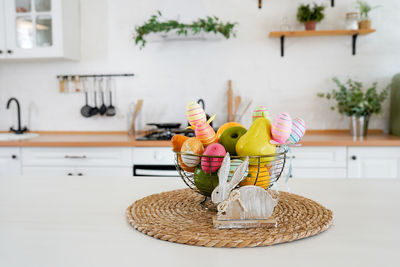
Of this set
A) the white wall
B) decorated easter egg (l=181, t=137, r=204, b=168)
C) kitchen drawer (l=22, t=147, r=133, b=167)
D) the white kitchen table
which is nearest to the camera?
the white kitchen table

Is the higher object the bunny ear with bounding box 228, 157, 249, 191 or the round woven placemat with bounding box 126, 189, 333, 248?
the bunny ear with bounding box 228, 157, 249, 191

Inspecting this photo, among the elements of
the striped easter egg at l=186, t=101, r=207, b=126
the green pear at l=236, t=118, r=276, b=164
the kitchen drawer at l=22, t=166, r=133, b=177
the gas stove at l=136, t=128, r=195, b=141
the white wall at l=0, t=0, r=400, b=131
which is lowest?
the kitchen drawer at l=22, t=166, r=133, b=177

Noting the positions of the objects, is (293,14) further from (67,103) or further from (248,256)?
(248,256)

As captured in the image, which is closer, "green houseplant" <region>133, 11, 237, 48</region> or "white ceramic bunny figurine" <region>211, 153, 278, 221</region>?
"white ceramic bunny figurine" <region>211, 153, 278, 221</region>

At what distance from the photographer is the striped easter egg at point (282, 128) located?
82cm

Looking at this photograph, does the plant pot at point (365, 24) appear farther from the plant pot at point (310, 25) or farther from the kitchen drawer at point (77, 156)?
the kitchen drawer at point (77, 156)

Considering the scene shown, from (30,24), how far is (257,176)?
2.63 metres

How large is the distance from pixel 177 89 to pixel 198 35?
504 millimetres

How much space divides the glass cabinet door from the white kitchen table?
1.97 metres

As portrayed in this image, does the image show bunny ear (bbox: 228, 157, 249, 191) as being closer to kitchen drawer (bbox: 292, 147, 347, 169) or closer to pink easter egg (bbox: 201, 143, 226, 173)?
pink easter egg (bbox: 201, 143, 226, 173)

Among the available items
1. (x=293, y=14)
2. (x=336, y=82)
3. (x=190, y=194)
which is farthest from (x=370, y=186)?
(x=293, y=14)

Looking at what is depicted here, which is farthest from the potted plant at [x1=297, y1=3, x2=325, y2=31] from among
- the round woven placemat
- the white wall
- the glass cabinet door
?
the round woven placemat

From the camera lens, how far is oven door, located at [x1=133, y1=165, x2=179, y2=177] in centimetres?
256

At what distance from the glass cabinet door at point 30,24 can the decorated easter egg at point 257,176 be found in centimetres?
249
